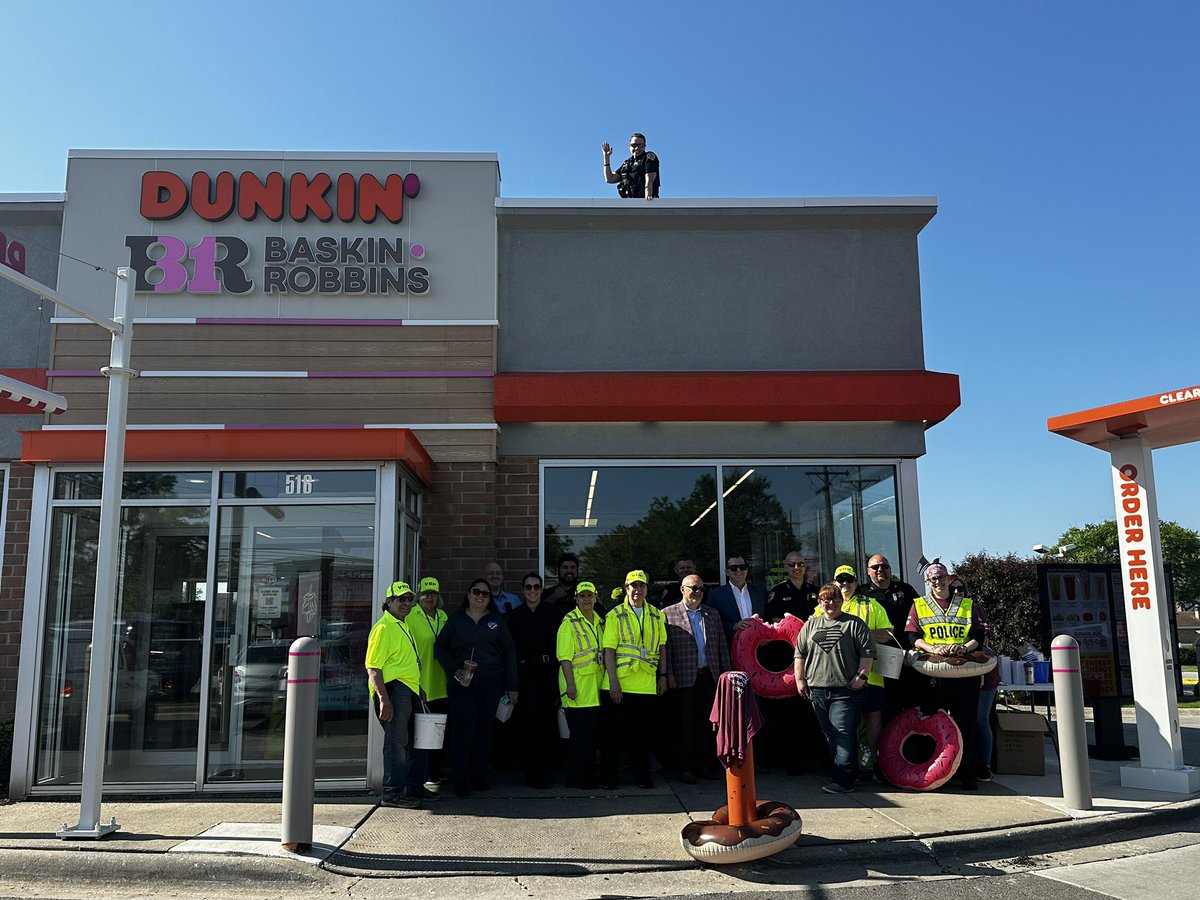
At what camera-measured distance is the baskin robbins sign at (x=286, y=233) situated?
37.4 feet

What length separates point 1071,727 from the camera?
7.84 meters

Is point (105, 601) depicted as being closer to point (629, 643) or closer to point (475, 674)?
point (475, 674)

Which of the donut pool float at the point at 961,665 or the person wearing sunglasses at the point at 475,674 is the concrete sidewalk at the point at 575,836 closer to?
the person wearing sunglasses at the point at 475,674

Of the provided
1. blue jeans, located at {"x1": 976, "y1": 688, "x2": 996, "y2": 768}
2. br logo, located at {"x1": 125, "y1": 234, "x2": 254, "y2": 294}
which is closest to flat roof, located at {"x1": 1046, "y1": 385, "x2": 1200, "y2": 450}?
blue jeans, located at {"x1": 976, "y1": 688, "x2": 996, "y2": 768}

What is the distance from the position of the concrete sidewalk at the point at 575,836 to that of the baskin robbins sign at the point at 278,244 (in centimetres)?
582

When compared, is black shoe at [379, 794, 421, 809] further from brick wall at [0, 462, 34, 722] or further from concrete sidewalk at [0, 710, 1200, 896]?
brick wall at [0, 462, 34, 722]

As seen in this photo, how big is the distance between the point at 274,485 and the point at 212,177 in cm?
456

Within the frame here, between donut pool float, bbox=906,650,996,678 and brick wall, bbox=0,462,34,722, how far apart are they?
9.14m

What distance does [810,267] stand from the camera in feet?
39.1

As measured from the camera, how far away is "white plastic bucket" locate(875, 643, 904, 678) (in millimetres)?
8656

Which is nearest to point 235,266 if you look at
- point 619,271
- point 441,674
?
point 619,271

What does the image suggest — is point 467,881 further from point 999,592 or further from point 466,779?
point 999,592

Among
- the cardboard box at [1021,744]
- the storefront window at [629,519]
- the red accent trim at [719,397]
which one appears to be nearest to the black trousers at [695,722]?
the storefront window at [629,519]

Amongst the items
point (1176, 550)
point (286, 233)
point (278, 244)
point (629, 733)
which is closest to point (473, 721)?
point (629, 733)
